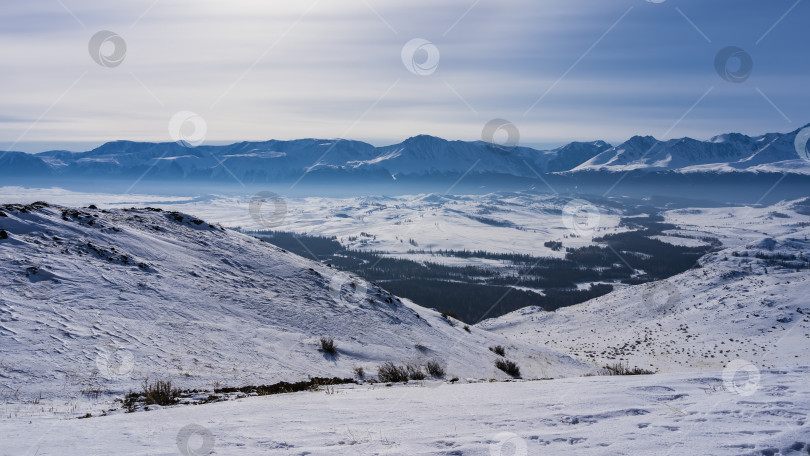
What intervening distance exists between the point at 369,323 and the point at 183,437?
16.9m

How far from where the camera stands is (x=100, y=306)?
55.3ft

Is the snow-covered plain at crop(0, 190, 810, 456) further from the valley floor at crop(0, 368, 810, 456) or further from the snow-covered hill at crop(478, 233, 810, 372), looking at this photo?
the snow-covered hill at crop(478, 233, 810, 372)

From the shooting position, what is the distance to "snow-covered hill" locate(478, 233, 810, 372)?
47.7m

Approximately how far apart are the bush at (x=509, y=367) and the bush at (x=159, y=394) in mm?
16757

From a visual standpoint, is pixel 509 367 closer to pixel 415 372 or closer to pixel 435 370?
pixel 435 370

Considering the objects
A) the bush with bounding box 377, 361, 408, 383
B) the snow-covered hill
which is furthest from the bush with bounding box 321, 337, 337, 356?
the snow-covered hill

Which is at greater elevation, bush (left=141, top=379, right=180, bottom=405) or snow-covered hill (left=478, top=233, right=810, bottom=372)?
snow-covered hill (left=478, top=233, right=810, bottom=372)

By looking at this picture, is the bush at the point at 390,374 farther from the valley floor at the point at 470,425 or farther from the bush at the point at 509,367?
the bush at the point at 509,367

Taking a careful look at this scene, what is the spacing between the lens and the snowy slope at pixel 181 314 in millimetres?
13773

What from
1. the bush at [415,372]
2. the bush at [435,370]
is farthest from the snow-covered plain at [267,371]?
the bush at [435,370]

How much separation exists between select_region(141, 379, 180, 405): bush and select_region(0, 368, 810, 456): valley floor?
1.17 m

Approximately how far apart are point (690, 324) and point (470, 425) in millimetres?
68952

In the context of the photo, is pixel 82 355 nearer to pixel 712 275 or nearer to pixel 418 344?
pixel 418 344

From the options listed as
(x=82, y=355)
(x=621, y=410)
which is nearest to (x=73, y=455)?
(x=82, y=355)
